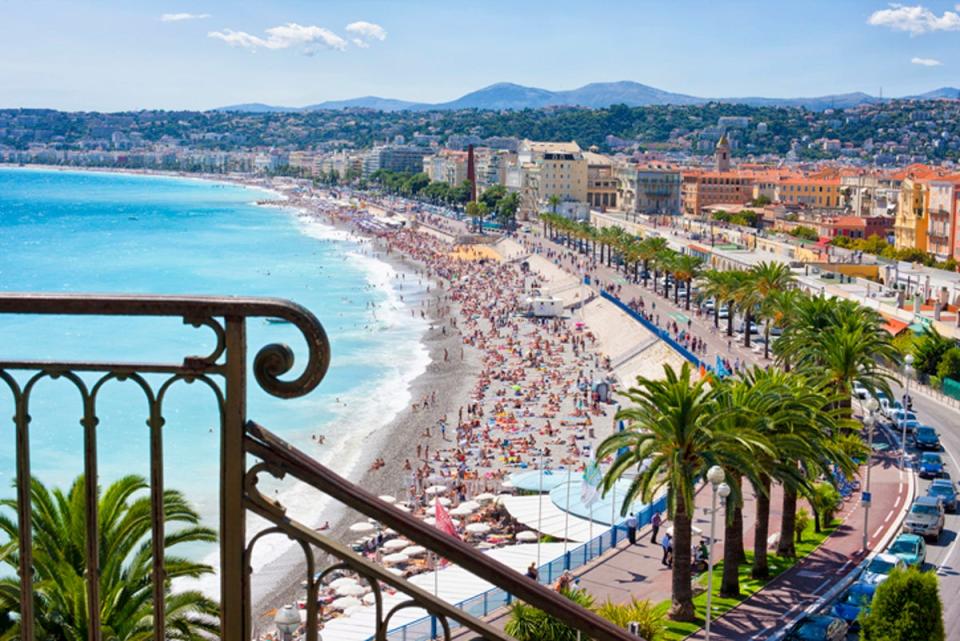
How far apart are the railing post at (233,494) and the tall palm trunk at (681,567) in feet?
46.0

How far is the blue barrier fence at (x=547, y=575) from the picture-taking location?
15867 millimetres

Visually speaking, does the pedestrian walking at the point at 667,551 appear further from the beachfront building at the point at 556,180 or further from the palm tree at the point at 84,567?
the beachfront building at the point at 556,180

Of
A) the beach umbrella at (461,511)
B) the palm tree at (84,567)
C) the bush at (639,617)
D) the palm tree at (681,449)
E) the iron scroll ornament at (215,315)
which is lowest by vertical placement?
the beach umbrella at (461,511)

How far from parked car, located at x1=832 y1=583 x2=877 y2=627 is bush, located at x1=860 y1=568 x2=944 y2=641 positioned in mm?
2283

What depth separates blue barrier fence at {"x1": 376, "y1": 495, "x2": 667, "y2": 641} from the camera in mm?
15867

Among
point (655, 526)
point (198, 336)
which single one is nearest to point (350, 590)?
point (655, 526)

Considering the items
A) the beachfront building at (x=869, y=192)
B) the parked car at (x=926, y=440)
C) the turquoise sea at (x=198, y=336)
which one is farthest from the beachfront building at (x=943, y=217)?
the parked car at (x=926, y=440)

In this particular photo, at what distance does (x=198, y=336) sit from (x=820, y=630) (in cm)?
4824

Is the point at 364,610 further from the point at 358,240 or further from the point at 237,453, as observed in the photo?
the point at 358,240

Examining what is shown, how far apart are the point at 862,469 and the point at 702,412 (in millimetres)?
11859

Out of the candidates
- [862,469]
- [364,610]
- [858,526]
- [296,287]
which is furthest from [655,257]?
[364,610]

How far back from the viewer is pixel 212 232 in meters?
129

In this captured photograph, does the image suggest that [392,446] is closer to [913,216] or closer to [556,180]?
[913,216]

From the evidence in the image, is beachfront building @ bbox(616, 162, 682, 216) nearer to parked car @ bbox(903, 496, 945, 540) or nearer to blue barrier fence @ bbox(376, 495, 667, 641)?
blue barrier fence @ bbox(376, 495, 667, 641)
